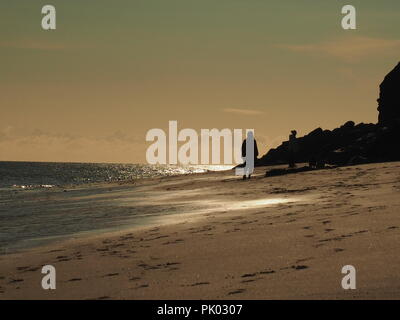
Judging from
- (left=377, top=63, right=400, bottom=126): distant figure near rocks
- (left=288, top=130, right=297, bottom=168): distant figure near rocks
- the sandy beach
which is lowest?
the sandy beach

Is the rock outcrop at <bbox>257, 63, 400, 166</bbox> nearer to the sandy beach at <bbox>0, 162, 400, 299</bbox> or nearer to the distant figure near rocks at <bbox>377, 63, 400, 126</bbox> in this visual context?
the distant figure near rocks at <bbox>377, 63, 400, 126</bbox>

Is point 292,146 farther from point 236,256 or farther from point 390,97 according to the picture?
point 390,97

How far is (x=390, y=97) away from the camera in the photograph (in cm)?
5491

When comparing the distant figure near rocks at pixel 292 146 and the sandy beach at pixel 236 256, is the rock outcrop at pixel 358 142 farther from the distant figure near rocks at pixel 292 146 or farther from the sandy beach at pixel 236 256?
the sandy beach at pixel 236 256

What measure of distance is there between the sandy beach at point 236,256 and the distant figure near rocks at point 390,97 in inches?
1665

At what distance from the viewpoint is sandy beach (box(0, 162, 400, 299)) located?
6.45 m

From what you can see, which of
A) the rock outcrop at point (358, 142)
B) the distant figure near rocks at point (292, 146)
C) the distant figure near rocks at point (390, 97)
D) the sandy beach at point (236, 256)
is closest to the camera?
the sandy beach at point (236, 256)

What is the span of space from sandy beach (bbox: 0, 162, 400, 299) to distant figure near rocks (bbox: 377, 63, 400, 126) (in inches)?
1665

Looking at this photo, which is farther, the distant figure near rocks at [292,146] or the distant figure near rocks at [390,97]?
the distant figure near rocks at [390,97]

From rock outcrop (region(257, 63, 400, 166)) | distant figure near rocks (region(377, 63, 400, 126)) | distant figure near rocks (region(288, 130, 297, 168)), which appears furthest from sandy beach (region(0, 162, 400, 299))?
distant figure near rocks (region(377, 63, 400, 126))

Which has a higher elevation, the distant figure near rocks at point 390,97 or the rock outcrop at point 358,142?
the distant figure near rocks at point 390,97

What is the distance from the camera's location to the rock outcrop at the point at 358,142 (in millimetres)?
33094

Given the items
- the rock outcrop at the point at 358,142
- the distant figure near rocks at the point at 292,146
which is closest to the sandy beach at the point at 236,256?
the distant figure near rocks at the point at 292,146

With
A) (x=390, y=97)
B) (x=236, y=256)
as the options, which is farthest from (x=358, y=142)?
(x=236, y=256)
